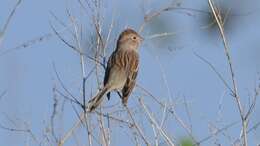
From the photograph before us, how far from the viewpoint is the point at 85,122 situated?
3.84m

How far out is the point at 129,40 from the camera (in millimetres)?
6098

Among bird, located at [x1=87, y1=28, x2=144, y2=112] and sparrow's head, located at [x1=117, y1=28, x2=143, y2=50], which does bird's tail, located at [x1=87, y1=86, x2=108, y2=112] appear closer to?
bird, located at [x1=87, y1=28, x2=144, y2=112]

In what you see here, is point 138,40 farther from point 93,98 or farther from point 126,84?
point 93,98

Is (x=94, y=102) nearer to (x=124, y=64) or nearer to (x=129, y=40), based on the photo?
(x=129, y=40)

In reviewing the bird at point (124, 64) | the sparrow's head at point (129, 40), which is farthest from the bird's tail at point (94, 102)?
the sparrow's head at point (129, 40)

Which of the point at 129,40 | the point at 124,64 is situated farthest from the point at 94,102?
the point at 124,64

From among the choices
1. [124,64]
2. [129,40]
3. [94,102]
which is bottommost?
[94,102]

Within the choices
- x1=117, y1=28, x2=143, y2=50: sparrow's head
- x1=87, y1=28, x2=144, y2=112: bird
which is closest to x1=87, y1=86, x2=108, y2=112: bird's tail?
x1=87, y1=28, x2=144, y2=112: bird

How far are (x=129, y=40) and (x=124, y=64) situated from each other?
33 cm

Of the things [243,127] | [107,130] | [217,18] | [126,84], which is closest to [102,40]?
[107,130]

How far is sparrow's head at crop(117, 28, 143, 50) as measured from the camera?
5.92m

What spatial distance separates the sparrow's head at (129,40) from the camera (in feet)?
19.4

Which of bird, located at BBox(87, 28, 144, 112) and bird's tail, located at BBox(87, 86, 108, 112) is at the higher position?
bird, located at BBox(87, 28, 144, 112)

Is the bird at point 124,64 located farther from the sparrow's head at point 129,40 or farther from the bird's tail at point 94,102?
the bird's tail at point 94,102
